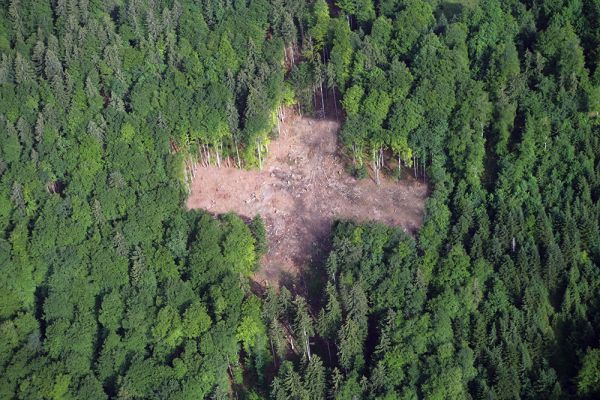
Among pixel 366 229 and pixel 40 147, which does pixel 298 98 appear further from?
pixel 40 147

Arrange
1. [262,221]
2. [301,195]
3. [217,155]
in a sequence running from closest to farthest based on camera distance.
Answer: [262,221], [301,195], [217,155]

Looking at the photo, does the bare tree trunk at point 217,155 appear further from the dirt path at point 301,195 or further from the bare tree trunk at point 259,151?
the bare tree trunk at point 259,151

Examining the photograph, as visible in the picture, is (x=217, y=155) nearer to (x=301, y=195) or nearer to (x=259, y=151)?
(x=259, y=151)

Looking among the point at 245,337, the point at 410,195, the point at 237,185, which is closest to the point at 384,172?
the point at 410,195

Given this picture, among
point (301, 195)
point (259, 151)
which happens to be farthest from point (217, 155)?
point (301, 195)

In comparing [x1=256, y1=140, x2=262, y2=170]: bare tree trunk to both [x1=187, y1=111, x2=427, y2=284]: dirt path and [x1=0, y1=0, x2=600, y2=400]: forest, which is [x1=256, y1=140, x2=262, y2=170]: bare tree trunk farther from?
[x1=187, y1=111, x2=427, y2=284]: dirt path

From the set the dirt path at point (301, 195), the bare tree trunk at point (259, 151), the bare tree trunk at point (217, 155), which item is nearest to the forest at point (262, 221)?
the bare tree trunk at point (217, 155)
